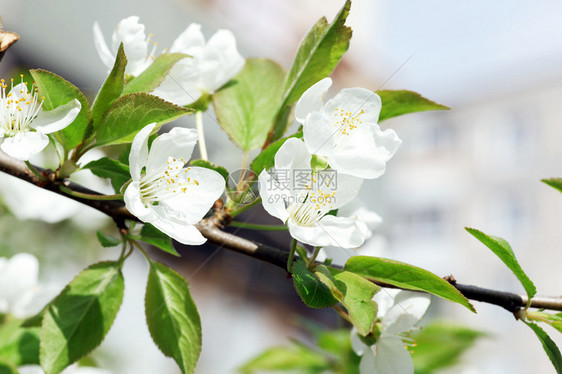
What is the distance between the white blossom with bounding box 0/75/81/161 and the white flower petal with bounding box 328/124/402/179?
201 millimetres

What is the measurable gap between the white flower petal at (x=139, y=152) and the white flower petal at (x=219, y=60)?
0.60 ft

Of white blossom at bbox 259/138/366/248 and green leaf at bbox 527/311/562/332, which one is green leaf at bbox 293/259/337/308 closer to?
white blossom at bbox 259/138/366/248

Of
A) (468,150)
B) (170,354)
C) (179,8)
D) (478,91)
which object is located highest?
(170,354)

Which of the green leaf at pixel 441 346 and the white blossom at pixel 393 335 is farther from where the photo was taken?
the green leaf at pixel 441 346

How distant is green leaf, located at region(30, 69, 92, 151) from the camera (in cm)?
40

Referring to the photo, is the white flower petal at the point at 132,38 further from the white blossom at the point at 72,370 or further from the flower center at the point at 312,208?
the white blossom at the point at 72,370

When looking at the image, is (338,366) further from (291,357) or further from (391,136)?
(391,136)

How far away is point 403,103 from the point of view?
0.48 metres

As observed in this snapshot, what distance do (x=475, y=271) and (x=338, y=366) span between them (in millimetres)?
11460

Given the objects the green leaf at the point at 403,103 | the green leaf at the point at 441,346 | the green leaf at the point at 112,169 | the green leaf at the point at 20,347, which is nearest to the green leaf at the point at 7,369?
the green leaf at the point at 20,347

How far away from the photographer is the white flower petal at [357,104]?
1.42 ft

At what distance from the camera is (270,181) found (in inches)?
15.6

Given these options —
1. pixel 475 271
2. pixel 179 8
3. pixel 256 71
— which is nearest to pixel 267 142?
pixel 256 71

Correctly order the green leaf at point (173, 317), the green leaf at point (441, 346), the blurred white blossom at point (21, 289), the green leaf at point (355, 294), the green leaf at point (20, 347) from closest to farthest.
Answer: the green leaf at point (355, 294), the green leaf at point (173, 317), the green leaf at point (20, 347), the blurred white blossom at point (21, 289), the green leaf at point (441, 346)
